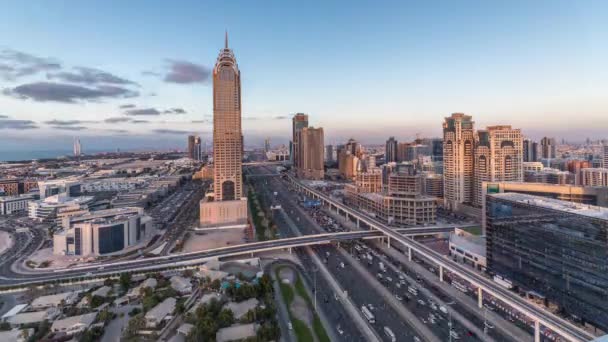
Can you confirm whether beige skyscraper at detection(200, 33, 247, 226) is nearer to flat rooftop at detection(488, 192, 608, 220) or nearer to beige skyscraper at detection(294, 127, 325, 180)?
flat rooftop at detection(488, 192, 608, 220)

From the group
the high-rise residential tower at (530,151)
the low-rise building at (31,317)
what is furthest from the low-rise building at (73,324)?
the high-rise residential tower at (530,151)

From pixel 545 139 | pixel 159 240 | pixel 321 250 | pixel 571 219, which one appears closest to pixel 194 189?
pixel 159 240

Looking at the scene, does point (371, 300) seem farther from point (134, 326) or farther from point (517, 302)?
point (134, 326)

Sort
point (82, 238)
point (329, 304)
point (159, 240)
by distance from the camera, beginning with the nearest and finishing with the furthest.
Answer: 1. point (329, 304)
2. point (82, 238)
3. point (159, 240)

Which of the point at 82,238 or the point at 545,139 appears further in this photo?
the point at 545,139

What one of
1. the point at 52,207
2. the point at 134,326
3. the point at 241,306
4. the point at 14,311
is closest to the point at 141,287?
the point at 134,326

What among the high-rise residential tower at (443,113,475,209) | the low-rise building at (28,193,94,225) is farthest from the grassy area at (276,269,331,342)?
the low-rise building at (28,193,94,225)

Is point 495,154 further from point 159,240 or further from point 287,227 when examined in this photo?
point 159,240
